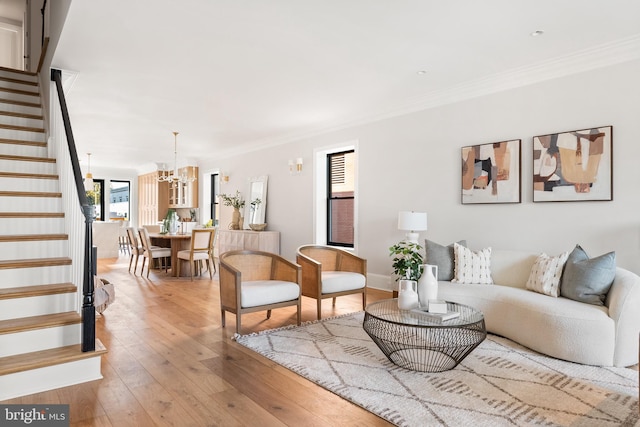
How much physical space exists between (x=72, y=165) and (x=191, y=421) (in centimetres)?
206

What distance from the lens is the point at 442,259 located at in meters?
4.41

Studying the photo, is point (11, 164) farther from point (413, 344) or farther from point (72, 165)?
point (413, 344)

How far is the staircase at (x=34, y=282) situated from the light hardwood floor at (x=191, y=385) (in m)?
0.15

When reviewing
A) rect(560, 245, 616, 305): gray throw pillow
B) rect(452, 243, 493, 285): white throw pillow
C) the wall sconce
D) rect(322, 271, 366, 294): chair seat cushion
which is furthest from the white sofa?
the wall sconce

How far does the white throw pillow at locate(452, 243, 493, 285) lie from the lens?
165 inches

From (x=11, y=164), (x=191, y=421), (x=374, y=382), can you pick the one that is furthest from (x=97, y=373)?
(x=11, y=164)

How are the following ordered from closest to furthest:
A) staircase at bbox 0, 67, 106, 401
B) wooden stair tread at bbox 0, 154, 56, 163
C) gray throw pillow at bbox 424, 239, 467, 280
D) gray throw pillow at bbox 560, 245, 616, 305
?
staircase at bbox 0, 67, 106, 401, gray throw pillow at bbox 560, 245, 616, 305, wooden stair tread at bbox 0, 154, 56, 163, gray throw pillow at bbox 424, 239, 467, 280

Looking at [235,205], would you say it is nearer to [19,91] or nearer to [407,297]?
[19,91]

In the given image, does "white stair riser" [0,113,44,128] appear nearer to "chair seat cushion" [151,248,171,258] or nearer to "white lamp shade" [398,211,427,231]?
"chair seat cushion" [151,248,171,258]

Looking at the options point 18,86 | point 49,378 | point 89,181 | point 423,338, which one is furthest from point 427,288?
point 89,181

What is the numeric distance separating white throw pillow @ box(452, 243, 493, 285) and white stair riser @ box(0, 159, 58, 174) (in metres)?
4.26

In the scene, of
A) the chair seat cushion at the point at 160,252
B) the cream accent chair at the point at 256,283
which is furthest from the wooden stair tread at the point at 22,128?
the chair seat cushion at the point at 160,252

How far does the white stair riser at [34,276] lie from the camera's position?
305 cm

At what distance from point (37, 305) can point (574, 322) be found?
3.95 meters
